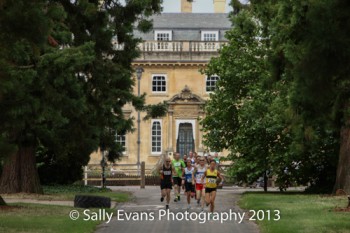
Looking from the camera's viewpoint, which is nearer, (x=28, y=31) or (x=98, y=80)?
(x=28, y=31)

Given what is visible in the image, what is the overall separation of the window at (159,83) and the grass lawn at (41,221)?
46692 millimetres

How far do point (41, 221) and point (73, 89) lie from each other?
4.09 m

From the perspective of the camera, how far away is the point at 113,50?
3694cm

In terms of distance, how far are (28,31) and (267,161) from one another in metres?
26.0

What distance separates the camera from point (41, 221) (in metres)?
21.4

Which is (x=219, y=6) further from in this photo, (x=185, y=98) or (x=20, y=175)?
(x=20, y=175)

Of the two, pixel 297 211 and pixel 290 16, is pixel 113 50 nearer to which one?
pixel 297 211

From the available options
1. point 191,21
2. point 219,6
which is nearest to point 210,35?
point 191,21

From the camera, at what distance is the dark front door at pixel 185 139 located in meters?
71.8

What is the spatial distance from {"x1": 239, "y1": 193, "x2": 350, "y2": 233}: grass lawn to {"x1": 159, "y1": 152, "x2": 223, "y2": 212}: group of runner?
5.62ft

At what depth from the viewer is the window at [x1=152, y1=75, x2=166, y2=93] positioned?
238 ft

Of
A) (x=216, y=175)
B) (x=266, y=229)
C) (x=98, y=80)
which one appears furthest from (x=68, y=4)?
(x=266, y=229)

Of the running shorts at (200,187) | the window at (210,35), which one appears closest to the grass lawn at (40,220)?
the running shorts at (200,187)

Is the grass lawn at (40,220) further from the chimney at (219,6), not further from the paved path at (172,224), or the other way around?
the chimney at (219,6)
